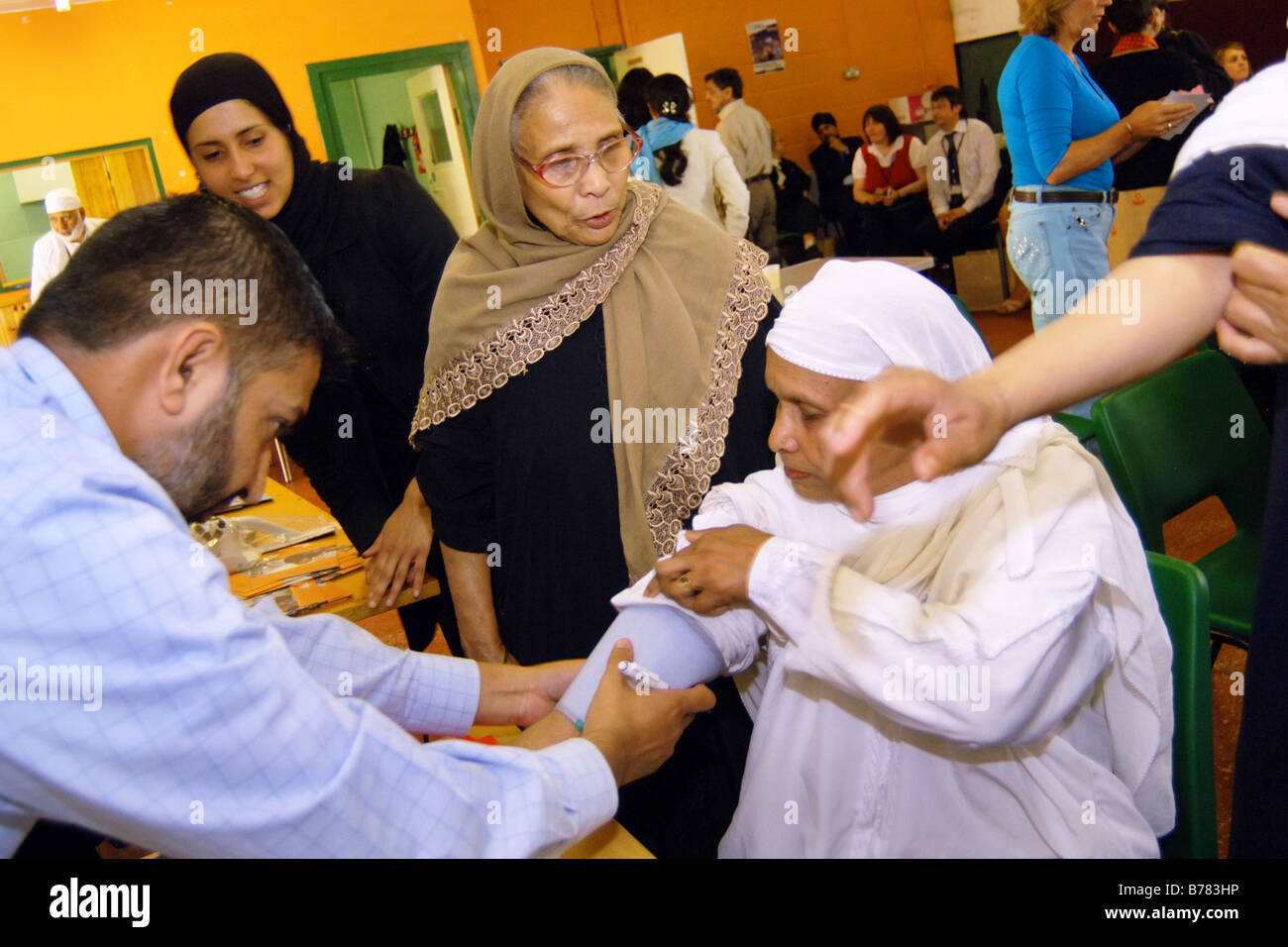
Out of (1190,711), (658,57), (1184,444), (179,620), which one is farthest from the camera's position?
(658,57)

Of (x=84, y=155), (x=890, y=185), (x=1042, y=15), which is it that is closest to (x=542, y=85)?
(x=1042, y=15)

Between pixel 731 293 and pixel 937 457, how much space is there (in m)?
1.11

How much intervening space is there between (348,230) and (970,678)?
190 centimetres

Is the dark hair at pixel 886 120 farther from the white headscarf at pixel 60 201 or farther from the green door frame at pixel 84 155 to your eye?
the white headscarf at pixel 60 201

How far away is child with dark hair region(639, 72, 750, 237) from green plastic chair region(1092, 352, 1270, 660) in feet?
12.6

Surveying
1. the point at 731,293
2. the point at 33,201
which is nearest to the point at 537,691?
the point at 731,293

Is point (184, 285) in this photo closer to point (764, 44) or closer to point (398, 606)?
point (398, 606)

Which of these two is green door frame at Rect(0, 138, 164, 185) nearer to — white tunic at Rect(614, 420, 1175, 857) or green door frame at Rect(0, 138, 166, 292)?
green door frame at Rect(0, 138, 166, 292)

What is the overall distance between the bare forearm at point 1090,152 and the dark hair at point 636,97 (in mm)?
2951

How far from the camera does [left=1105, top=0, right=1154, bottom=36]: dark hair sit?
384 centimetres

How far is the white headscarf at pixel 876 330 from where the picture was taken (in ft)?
4.81

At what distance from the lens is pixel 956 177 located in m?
8.48

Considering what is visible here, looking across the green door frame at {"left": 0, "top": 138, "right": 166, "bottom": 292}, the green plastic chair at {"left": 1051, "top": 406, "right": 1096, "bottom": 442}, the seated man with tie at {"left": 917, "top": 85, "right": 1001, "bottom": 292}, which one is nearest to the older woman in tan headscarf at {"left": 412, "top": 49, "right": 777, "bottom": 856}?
the green plastic chair at {"left": 1051, "top": 406, "right": 1096, "bottom": 442}

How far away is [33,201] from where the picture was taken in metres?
7.47
